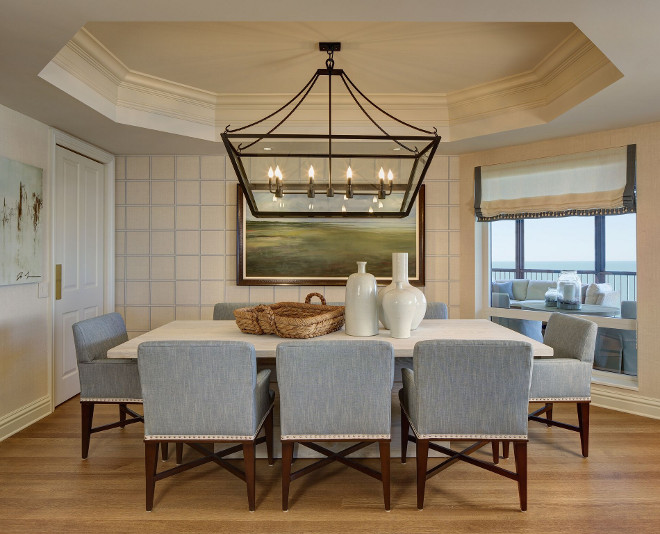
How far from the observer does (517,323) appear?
4320 millimetres

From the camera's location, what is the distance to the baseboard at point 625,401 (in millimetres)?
3510

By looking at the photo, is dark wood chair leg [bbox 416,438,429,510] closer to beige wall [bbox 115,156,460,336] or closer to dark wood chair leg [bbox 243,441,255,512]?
dark wood chair leg [bbox 243,441,255,512]

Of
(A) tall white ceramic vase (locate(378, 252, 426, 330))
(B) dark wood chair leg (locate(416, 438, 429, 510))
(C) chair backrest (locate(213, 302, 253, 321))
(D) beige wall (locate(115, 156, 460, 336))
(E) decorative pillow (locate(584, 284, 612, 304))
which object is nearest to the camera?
(B) dark wood chair leg (locate(416, 438, 429, 510))

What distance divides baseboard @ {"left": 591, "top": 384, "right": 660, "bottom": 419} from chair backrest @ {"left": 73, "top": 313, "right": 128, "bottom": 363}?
351 cm

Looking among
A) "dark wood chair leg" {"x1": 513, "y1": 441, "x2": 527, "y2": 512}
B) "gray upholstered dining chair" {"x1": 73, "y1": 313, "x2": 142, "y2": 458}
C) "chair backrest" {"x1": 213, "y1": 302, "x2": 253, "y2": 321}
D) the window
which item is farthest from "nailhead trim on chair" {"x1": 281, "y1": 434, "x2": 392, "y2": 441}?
the window

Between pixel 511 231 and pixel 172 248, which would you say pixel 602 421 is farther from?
pixel 172 248

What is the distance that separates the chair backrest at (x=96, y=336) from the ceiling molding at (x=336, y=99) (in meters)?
1.36

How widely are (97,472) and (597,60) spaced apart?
3584 mm

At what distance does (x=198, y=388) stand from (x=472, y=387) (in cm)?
115

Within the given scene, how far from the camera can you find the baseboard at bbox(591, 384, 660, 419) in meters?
3.51

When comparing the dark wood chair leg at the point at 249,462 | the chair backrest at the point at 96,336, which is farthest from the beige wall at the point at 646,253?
the chair backrest at the point at 96,336

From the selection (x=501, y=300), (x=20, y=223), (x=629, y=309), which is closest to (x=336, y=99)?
(x=501, y=300)

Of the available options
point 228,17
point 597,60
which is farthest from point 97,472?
point 597,60

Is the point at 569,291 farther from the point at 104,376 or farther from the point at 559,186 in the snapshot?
the point at 104,376
